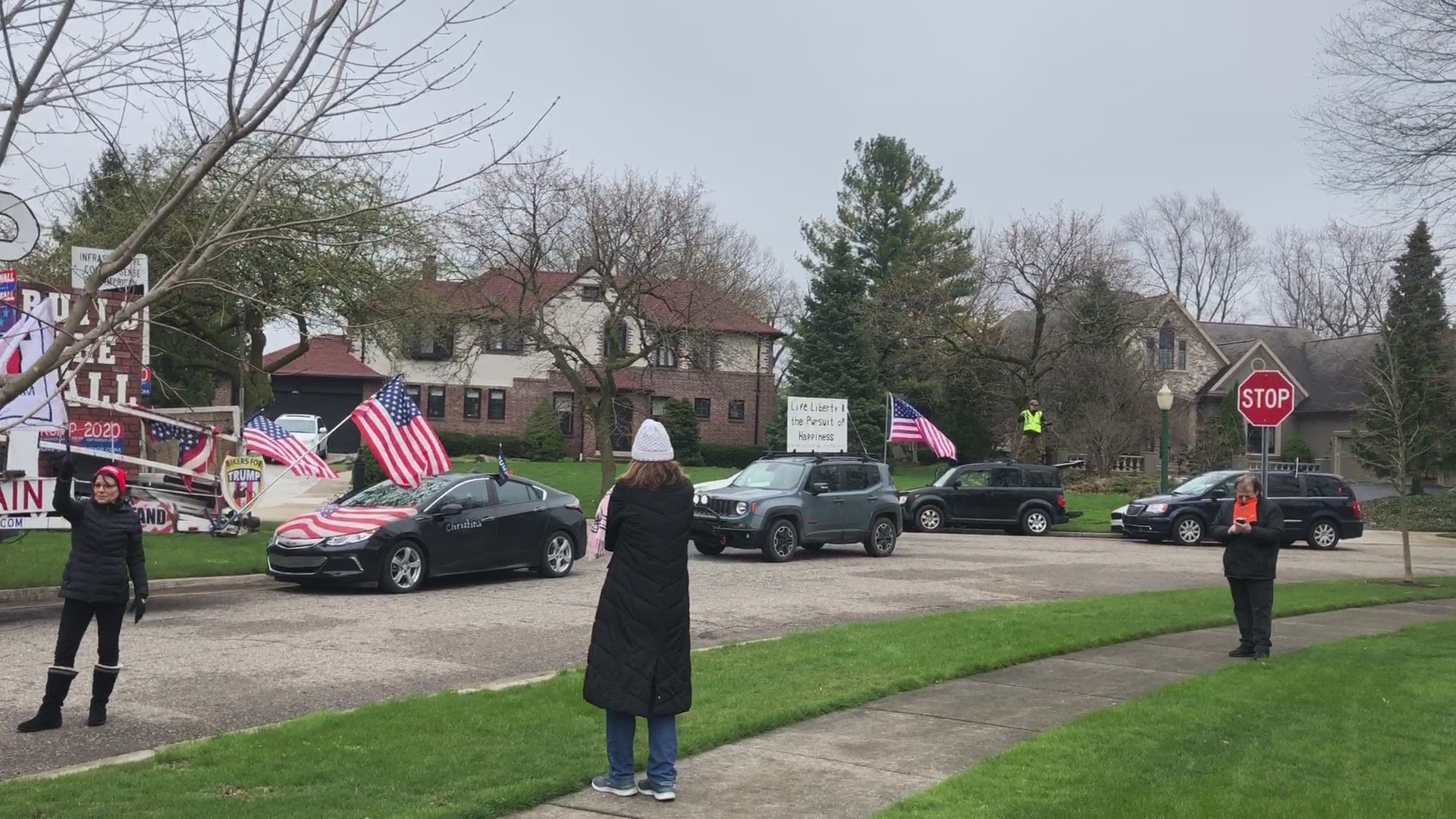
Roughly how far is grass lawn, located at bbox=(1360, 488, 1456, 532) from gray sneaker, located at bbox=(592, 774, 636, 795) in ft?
107

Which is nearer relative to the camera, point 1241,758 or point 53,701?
point 1241,758

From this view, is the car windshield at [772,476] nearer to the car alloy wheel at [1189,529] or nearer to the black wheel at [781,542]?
the black wheel at [781,542]

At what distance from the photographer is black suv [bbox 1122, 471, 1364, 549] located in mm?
26594

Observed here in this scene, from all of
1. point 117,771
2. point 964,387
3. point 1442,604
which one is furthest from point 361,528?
point 964,387

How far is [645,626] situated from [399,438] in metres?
11.2

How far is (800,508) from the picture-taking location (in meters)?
20.4

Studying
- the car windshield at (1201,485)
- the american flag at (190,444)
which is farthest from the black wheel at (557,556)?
the car windshield at (1201,485)

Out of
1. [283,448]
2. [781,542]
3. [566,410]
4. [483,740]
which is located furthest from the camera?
[566,410]

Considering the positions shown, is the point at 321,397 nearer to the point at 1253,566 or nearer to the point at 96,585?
the point at 96,585

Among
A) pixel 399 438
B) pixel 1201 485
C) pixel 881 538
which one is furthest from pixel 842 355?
pixel 399 438

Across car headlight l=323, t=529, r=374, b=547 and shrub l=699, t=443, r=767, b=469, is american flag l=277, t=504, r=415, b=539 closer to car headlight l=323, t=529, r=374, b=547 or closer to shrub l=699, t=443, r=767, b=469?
car headlight l=323, t=529, r=374, b=547

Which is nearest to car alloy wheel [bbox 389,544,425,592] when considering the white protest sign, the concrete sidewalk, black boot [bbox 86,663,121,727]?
black boot [bbox 86,663,121,727]

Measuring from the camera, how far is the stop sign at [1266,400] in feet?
55.6

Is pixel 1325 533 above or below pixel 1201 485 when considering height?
below
